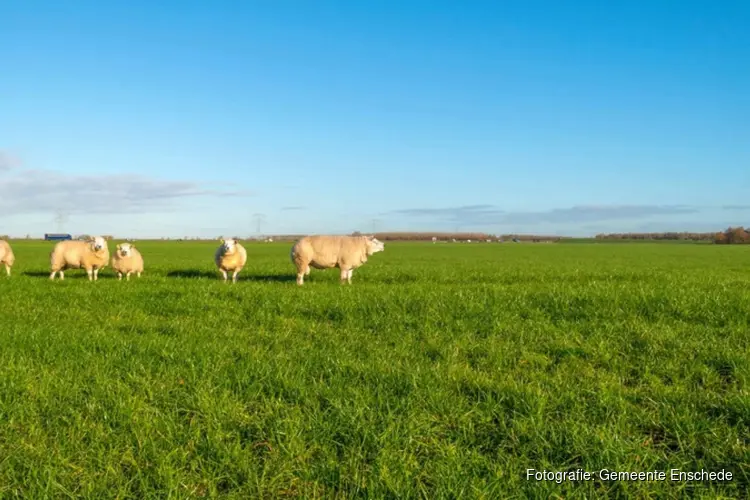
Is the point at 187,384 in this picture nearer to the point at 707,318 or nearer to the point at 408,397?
the point at 408,397

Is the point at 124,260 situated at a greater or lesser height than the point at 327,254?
lesser

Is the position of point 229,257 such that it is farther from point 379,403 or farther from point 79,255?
point 379,403

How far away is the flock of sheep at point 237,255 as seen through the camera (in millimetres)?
18422

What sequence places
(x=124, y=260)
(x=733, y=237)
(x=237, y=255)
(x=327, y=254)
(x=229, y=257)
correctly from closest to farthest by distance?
(x=327, y=254) < (x=229, y=257) < (x=237, y=255) < (x=124, y=260) < (x=733, y=237)

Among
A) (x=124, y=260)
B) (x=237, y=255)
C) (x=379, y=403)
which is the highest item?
(x=237, y=255)

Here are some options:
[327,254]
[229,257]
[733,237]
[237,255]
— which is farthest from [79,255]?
[733,237]

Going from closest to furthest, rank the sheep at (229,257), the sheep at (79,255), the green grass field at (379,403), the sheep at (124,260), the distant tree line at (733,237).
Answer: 1. the green grass field at (379,403)
2. the sheep at (229,257)
3. the sheep at (79,255)
4. the sheep at (124,260)
5. the distant tree line at (733,237)

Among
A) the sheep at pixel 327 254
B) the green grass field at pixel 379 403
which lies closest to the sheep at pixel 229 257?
the sheep at pixel 327 254

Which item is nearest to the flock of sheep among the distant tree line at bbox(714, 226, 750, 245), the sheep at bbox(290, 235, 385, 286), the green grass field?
the sheep at bbox(290, 235, 385, 286)

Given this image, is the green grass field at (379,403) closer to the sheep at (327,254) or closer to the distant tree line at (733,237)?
the sheep at (327,254)

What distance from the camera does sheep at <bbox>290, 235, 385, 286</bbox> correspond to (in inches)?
719

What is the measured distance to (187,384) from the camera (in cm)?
629

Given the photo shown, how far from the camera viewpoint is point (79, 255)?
67.6ft

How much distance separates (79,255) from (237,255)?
644 cm
